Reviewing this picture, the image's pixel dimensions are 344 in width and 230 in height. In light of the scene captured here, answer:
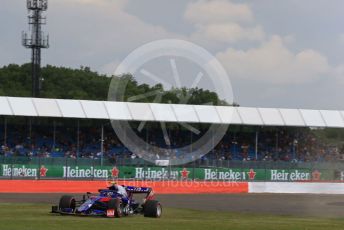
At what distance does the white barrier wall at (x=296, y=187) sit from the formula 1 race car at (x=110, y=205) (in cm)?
2262

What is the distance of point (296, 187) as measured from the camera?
4572 centimetres

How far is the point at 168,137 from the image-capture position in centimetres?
5600

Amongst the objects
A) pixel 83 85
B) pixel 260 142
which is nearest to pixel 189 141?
pixel 260 142

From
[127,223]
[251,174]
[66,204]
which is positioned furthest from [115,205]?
[251,174]

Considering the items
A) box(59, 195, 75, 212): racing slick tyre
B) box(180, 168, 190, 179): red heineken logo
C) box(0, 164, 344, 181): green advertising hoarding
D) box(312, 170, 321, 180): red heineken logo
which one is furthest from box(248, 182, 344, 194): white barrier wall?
box(59, 195, 75, 212): racing slick tyre

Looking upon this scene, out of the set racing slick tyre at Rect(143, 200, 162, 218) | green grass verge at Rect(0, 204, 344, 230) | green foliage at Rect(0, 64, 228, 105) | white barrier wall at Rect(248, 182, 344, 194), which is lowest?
green grass verge at Rect(0, 204, 344, 230)

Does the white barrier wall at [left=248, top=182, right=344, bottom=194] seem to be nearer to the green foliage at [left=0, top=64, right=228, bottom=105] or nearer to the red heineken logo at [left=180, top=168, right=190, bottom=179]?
the red heineken logo at [left=180, top=168, right=190, bottom=179]

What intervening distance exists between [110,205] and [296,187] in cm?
2527

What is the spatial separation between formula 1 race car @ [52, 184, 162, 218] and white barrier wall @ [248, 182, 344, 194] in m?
22.6

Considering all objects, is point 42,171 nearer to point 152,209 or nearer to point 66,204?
point 66,204

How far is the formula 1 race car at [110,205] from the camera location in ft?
73.2

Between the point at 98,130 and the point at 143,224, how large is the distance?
116 ft

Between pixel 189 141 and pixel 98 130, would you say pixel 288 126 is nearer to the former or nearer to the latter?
pixel 189 141

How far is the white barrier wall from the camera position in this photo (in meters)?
45.5
